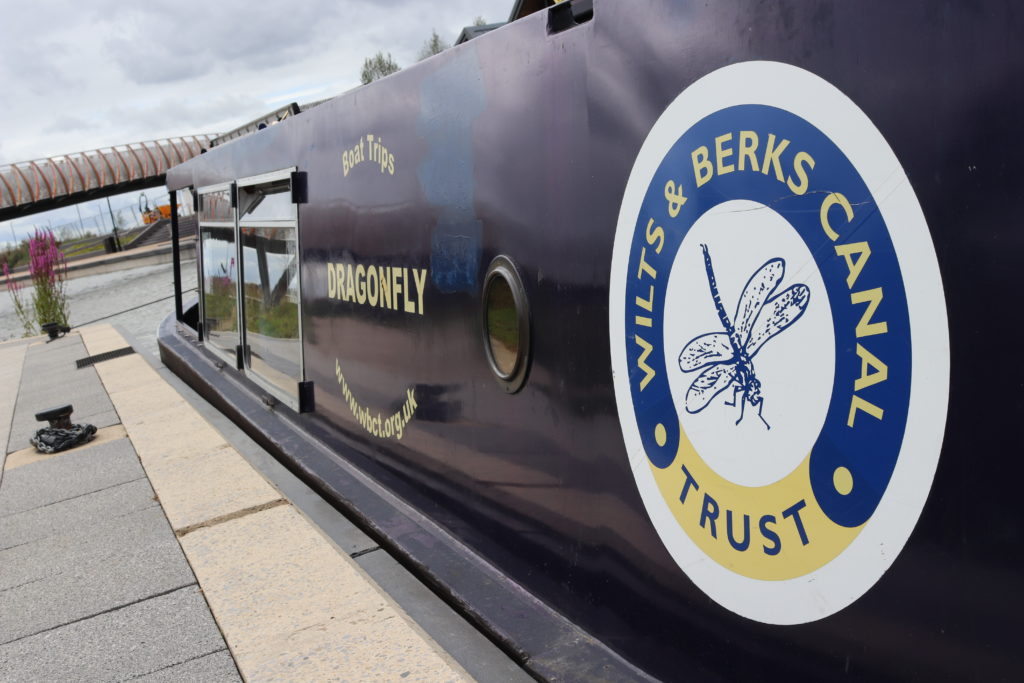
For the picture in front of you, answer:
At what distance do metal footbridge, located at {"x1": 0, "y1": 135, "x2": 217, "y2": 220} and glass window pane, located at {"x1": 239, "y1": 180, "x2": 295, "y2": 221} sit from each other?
31.8m

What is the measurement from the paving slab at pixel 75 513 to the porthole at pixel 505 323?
7.80 feet

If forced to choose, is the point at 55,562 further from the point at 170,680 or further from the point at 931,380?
the point at 931,380

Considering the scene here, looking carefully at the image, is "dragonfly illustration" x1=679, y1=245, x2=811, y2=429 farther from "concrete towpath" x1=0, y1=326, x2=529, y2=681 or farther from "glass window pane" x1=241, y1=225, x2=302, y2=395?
"glass window pane" x1=241, y1=225, x2=302, y2=395

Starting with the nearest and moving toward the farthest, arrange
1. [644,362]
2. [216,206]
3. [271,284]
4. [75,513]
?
[644,362]
[75,513]
[271,284]
[216,206]

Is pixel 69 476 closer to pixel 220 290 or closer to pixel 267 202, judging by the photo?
pixel 267 202

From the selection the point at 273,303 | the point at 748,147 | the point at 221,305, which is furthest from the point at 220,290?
the point at 748,147

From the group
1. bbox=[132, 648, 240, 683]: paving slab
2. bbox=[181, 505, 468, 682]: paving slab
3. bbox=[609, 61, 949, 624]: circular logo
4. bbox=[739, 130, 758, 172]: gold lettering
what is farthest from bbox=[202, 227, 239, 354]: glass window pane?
bbox=[739, 130, 758, 172]: gold lettering

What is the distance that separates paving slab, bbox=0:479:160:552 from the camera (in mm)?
4242

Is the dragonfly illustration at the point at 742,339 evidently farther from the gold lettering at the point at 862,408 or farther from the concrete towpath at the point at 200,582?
the concrete towpath at the point at 200,582

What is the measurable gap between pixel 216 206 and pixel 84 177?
125 feet

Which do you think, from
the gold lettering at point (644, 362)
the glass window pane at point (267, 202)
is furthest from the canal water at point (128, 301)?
the gold lettering at point (644, 362)

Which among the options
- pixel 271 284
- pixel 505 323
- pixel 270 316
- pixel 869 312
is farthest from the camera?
pixel 270 316

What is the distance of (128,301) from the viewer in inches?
632

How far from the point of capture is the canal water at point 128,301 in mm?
13151
